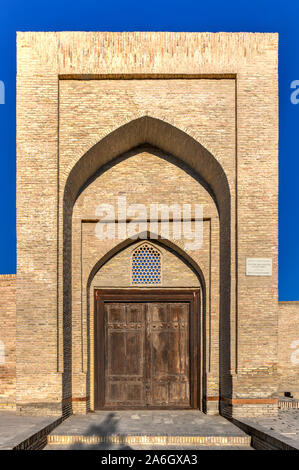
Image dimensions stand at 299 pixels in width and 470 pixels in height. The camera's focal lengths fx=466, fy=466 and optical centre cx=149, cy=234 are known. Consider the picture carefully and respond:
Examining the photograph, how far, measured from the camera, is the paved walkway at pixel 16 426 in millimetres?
5449

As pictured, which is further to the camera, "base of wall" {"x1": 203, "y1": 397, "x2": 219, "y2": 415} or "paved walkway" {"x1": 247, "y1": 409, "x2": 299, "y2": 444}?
"base of wall" {"x1": 203, "y1": 397, "x2": 219, "y2": 415}

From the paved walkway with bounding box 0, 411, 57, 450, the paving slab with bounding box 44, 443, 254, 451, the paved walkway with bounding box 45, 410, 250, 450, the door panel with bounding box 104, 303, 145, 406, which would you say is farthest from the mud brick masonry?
the paving slab with bounding box 44, 443, 254, 451

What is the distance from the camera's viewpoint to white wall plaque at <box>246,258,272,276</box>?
745cm

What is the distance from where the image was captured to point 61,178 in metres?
→ 7.61

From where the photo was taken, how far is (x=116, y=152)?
8.35 meters

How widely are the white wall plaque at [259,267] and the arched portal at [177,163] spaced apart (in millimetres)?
343

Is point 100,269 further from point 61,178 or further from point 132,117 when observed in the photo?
point 132,117

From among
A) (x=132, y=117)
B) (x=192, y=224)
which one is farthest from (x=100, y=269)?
(x=132, y=117)

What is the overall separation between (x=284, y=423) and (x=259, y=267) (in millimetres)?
2328

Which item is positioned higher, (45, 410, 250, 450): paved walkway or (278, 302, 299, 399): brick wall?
(278, 302, 299, 399): brick wall

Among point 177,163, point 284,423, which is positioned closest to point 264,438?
point 284,423

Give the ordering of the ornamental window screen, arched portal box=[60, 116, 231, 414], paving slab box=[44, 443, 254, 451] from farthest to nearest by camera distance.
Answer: the ornamental window screen → arched portal box=[60, 116, 231, 414] → paving slab box=[44, 443, 254, 451]

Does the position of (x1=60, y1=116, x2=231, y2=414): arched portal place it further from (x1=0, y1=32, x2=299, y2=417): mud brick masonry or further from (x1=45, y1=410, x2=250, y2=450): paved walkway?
(x1=45, y1=410, x2=250, y2=450): paved walkway

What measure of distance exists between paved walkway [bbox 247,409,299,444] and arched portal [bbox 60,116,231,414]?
912 mm
